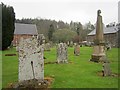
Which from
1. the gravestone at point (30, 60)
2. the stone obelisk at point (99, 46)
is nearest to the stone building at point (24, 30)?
the stone obelisk at point (99, 46)

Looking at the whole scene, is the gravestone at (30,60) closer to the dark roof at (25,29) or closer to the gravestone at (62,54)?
the gravestone at (62,54)

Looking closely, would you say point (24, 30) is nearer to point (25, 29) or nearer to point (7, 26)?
point (25, 29)

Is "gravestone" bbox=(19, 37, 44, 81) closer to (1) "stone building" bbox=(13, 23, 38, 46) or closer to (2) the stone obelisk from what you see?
(2) the stone obelisk

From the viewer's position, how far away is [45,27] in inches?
3915

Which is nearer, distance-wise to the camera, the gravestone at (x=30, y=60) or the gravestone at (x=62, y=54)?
the gravestone at (x=30, y=60)

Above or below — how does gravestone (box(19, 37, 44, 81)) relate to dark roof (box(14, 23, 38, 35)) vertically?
below

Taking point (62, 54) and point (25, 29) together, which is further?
point (25, 29)

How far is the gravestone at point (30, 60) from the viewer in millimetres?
10344

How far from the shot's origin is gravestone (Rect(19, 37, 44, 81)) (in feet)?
33.9

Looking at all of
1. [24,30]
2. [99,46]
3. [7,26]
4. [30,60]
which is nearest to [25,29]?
[24,30]

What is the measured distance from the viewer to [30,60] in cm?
1040

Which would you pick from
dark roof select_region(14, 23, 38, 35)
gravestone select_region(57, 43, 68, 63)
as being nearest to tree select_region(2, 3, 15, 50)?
gravestone select_region(57, 43, 68, 63)

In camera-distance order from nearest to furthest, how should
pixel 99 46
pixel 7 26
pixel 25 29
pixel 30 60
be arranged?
pixel 30 60 → pixel 99 46 → pixel 7 26 → pixel 25 29

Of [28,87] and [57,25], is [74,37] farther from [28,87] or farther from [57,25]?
[28,87]
